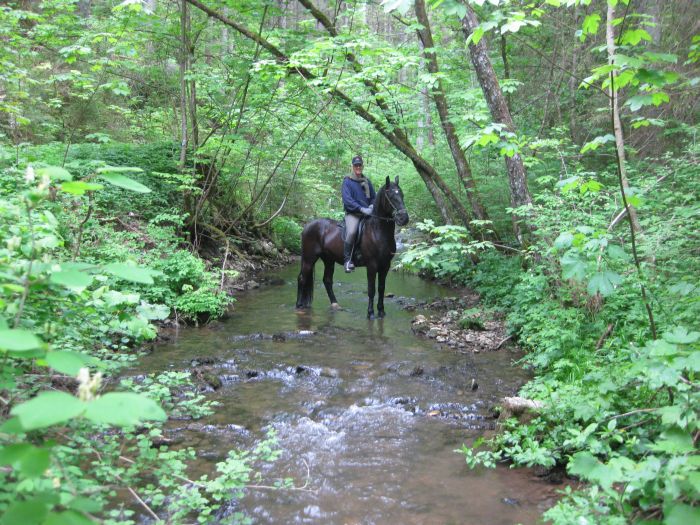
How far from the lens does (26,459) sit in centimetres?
138

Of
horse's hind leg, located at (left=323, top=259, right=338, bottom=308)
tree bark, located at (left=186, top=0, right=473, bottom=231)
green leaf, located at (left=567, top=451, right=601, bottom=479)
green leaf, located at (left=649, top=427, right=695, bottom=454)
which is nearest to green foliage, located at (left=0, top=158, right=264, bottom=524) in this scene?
green leaf, located at (left=567, top=451, right=601, bottom=479)

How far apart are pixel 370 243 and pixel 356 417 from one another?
513 centimetres

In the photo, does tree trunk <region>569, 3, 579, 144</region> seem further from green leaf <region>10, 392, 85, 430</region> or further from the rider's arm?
green leaf <region>10, 392, 85, 430</region>

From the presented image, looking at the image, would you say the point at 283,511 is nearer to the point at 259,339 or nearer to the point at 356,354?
the point at 356,354

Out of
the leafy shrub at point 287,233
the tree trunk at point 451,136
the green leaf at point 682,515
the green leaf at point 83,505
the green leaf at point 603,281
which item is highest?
the tree trunk at point 451,136

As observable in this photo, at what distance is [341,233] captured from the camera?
10.5 metres

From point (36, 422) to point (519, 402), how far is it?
4218mm

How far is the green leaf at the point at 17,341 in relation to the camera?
54.0 inches

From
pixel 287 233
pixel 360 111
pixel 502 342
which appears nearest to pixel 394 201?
pixel 360 111

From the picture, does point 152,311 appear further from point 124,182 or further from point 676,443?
point 676,443

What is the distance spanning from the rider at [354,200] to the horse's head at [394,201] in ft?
1.44

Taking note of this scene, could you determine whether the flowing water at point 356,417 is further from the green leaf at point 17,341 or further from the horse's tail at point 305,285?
the green leaf at point 17,341

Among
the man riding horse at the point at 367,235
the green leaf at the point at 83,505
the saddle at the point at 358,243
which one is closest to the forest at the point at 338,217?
the green leaf at the point at 83,505

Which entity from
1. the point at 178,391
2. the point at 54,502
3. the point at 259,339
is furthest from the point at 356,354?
the point at 54,502
